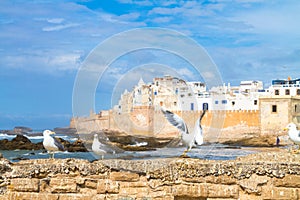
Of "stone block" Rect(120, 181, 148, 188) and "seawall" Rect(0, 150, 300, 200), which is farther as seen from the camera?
"stone block" Rect(120, 181, 148, 188)

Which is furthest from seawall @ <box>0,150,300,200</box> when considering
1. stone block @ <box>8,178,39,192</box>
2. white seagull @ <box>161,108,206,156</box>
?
white seagull @ <box>161,108,206,156</box>

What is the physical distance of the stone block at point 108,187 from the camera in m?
6.45

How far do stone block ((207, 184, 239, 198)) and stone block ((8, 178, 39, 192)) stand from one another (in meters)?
2.42

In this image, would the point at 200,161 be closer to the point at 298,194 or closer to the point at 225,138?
the point at 298,194

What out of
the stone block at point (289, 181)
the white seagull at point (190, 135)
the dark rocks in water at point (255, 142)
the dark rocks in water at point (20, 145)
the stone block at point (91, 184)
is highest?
the white seagull at point (190, 135)

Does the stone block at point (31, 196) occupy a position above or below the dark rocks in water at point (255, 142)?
above

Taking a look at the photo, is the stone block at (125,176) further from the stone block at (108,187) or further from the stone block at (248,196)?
the stone block at (248,196)

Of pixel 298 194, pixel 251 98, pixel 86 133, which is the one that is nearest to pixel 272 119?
pixel 251 98

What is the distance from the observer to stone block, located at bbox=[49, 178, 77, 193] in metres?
6.53

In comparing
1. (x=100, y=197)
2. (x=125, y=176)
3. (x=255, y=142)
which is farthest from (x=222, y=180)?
(x=255, y=142)

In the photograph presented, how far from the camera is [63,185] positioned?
657cm

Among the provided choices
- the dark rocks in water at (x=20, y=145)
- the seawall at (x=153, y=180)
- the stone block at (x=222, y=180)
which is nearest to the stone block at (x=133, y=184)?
the seawall at (x=153, y=180)

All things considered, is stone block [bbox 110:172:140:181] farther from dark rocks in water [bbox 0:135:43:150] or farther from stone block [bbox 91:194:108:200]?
dark rocks in water [bbox 0:135:43:150]

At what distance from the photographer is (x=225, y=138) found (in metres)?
50.3
